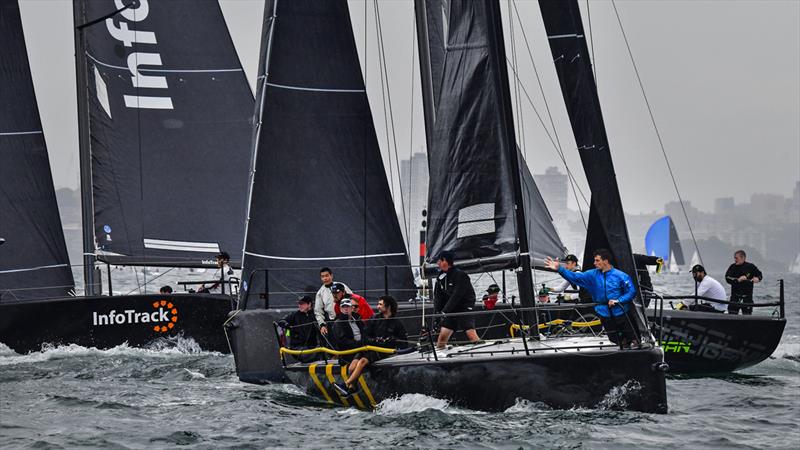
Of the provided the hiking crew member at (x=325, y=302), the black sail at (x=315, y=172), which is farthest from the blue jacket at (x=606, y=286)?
the black sail at (x=315, y=172)

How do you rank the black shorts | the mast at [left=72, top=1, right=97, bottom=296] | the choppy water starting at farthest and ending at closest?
the mast at [left=72, top=1, right=97, bottom=296], the black shorts, the choppy water

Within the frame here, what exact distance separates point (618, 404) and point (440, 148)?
4.32 m

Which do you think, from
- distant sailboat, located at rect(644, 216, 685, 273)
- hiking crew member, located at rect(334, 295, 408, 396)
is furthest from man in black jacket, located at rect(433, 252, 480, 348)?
distant sailboat, located at rect(644, 216, 685, 273)

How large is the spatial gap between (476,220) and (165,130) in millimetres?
12244

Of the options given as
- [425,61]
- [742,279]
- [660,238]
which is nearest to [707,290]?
[742,279]

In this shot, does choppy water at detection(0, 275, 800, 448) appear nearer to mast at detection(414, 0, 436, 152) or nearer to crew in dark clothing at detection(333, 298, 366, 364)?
crew in dark clothing at detection(333, 298, 366, 364)

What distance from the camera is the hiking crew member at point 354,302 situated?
17594 mm

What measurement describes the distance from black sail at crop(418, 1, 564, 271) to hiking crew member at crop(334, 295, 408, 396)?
1.25 metres

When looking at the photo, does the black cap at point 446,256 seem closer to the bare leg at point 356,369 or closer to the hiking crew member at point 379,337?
the hiking crew member at point 379,337

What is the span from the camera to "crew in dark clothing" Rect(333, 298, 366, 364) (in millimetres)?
16484

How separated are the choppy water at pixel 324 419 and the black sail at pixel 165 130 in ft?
20.2

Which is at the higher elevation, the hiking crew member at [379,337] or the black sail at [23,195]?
the black sail at [23,195]

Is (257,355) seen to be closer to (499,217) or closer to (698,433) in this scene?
(499,217)

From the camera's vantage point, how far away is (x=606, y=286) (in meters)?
15.6
